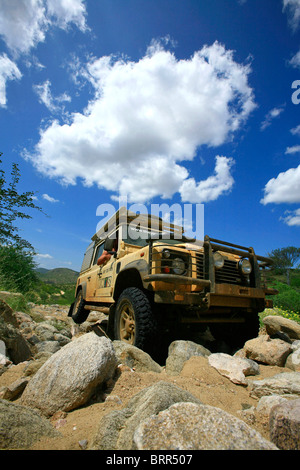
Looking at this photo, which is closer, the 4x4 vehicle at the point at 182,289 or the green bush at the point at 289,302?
the 4x4 vehicle at the point at 182,289

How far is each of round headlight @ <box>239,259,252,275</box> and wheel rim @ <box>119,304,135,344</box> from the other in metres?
1.75

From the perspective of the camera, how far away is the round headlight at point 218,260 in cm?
347

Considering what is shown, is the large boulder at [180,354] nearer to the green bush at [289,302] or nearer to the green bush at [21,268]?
the green bush at [289,302]

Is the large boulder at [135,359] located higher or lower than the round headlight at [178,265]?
lower

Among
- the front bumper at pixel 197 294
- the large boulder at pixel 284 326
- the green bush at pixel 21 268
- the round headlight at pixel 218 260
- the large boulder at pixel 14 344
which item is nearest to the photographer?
the front bumper at pixel 197 294

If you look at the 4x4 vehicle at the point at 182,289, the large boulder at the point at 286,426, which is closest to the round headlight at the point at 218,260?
the 4x4 vehicle at the point at 182,289

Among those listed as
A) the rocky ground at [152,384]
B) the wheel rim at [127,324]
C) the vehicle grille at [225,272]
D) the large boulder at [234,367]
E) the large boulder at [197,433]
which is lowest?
the rocky ground at [152,384]

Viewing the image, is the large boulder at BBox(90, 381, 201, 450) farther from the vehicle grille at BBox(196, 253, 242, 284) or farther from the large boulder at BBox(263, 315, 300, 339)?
the large boulder at BBox(263, 315, 300, 339)

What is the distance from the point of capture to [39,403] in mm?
1831

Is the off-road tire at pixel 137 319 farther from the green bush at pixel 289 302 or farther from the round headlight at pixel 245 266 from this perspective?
the green bush at pixel 289 302

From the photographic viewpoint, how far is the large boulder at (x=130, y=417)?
133 cm

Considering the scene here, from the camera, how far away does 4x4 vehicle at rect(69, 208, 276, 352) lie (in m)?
3.21

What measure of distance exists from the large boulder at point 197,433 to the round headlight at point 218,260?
2293mm

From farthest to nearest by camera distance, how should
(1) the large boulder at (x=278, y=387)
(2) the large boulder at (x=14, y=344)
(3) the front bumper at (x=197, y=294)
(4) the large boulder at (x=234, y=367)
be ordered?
1. (2) the large boulder at (x=14, y=344)
2. (3) the front bumper at (x=197, y=294)
3. (4) the large boulder at (x=234, y=367)
4. (1) the large boulder at (x=278, y=387)
